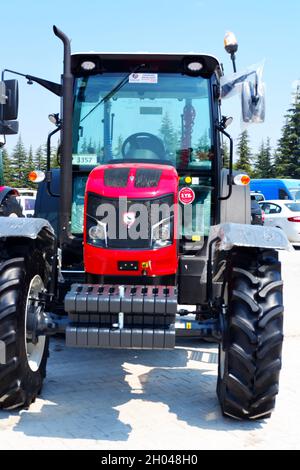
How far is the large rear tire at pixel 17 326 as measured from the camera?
3795 millimetres

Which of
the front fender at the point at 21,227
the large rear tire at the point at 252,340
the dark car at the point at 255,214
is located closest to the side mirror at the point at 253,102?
the large rear tire at the point at 252,340

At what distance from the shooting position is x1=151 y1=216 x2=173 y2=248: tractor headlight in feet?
13.6

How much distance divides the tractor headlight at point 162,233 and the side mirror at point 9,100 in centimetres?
242

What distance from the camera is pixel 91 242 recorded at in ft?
13.7

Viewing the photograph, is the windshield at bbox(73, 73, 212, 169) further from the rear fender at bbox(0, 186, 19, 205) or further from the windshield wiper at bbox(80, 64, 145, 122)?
the rear fender at bbox(0, 186, 19, 205)

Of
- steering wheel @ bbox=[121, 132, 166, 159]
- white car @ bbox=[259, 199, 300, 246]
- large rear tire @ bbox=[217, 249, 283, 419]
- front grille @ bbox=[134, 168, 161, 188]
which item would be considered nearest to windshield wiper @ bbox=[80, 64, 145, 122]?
steering wheel @ bbox=[121, 132, 166, 159]

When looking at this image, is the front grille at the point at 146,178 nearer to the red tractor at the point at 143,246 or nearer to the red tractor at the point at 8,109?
the red tractor at the point at 143,246

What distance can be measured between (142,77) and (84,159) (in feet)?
2.87

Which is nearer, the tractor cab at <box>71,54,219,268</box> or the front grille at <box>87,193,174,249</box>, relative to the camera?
the front grille at <box>87,193,174,249</box>

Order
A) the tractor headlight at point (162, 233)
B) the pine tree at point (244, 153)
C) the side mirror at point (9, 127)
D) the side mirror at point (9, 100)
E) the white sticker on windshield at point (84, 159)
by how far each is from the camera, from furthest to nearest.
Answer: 1. the pine tree at point (244, 153)
2. the side mirror at point (9, 127)
3. the side mirror at point (9, 100)
4. the white sticker on windshield at point (84, 159)
5. the tractor headlight at point (162, 233)

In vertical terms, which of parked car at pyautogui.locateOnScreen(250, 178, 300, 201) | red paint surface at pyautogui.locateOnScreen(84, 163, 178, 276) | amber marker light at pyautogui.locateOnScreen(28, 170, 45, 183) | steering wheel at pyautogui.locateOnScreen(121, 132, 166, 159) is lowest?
red paint surface at pyautogui.locateOnScreen(84, 163, 178, 276)

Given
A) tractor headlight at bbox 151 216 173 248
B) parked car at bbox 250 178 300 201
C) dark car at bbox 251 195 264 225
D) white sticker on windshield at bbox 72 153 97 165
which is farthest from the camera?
parked car at bbox 250 178 300 201

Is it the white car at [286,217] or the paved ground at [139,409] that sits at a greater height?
the white car at [286,217]

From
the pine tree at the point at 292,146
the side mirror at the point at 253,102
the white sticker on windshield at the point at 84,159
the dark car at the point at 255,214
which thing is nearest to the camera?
the side mirror at the point at 253,102
